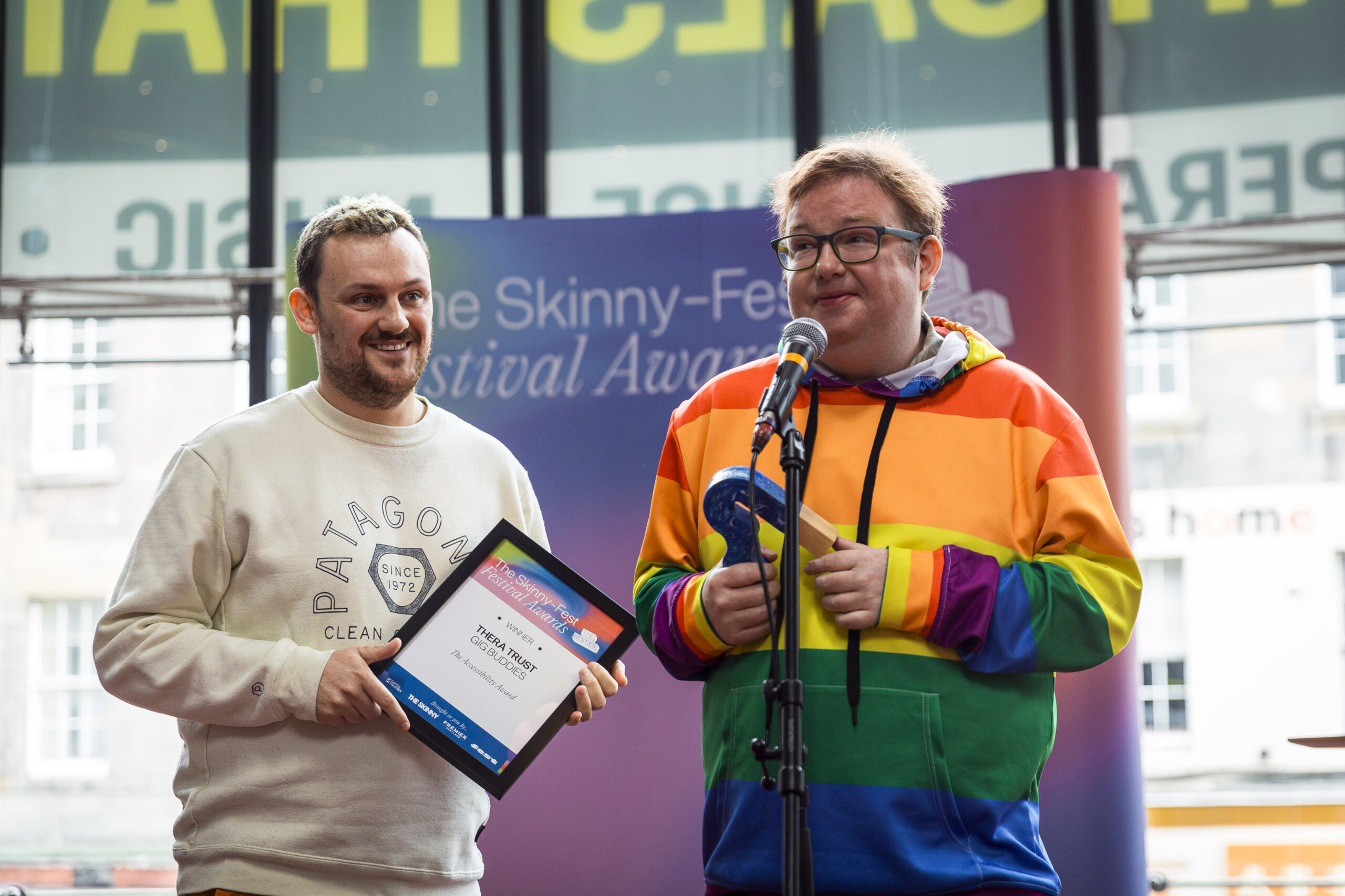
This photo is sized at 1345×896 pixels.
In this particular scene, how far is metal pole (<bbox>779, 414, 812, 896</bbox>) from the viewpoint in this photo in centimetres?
134

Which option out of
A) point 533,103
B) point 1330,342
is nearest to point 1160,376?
point 1330,342

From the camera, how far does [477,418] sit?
3834 millimetres

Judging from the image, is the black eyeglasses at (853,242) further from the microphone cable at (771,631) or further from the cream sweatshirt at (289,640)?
the cream sweatshirt at (289,640)

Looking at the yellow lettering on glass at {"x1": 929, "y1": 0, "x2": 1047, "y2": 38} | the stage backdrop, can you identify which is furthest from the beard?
the yellow lettering on glass at {"x1": 929, "y1": 0, "x2": 1047, "y2": 38}

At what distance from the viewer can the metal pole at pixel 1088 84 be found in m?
4.98

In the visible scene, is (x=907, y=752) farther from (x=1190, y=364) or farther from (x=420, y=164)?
(x=420, y=164)

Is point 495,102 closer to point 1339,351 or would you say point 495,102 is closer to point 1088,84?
point 1088,84

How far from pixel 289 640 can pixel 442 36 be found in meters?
4.14

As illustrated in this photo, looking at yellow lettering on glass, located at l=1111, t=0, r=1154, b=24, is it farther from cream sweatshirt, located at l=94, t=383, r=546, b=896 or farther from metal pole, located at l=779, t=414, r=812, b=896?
metal pole, located at l=779, t=414, r=812, b=896

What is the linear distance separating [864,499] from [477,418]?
239 centimetres

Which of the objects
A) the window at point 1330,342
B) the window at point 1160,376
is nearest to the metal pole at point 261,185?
the window at point 1160,376

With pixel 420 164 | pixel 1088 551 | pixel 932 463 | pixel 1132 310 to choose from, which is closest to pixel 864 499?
pixel 932 463

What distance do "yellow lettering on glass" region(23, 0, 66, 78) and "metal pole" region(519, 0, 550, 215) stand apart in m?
2.07

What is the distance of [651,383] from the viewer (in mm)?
3822
